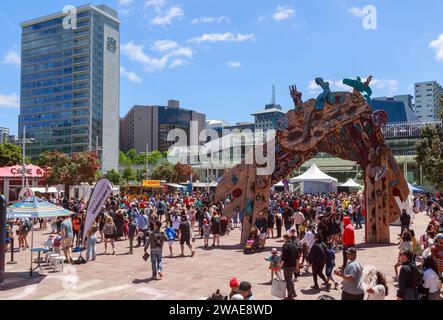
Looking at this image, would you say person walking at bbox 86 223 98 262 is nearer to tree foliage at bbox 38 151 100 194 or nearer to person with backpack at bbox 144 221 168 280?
person with backpack at bbox 144 221 168 280

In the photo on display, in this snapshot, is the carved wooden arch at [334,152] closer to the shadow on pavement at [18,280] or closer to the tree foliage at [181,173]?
the shadow on pavement at [18,280]

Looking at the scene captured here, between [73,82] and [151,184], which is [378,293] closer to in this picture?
[151,184]

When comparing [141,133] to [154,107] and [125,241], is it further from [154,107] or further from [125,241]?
[125,241]

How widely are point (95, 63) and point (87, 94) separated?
8.50m

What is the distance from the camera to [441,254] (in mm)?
8188

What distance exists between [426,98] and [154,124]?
12900cm

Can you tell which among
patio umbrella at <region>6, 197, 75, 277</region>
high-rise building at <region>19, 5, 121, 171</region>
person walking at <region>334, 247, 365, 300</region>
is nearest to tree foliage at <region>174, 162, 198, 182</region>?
high-rise building at <region>19, 5, 121, 171</region>

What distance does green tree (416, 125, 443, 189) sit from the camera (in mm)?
33500

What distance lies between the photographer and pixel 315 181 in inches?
1515

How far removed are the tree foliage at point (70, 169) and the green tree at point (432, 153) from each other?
32572 millimetres

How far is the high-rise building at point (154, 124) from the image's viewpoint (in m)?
154

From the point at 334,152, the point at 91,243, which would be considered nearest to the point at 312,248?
the point at 91,243
